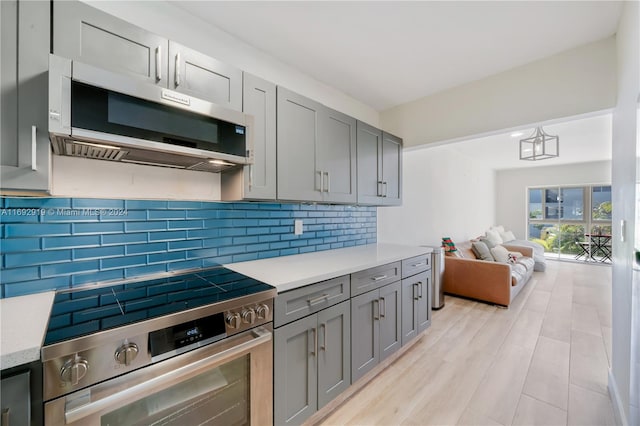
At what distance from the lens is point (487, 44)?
1.92 metres

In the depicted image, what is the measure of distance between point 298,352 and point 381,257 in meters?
0.99

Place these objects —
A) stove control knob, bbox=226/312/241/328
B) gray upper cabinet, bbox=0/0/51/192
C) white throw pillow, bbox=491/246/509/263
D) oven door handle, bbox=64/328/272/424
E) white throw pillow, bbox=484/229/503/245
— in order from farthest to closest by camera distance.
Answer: white throw pillow, bbox=484/229/503/245 < white throw pillow, bbox=491/246/509/263 < stove control knob, bbox=226/312/241/328 < gray upper cabinet, bbox=0/0/51/192 < oven door handle, bbox=64/328/272/424

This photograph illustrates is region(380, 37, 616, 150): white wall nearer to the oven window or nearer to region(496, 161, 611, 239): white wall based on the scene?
the oven window

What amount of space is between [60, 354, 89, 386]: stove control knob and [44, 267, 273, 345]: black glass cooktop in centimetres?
8

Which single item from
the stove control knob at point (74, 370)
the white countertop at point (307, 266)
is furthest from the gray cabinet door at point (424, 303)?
the stove control knob at point (74, 370)

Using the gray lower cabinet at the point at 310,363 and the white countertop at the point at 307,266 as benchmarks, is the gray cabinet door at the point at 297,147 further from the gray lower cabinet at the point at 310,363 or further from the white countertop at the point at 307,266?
the gray lower cabinet at the point at 310,363

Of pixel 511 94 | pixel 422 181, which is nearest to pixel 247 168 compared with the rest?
pixel 511 94

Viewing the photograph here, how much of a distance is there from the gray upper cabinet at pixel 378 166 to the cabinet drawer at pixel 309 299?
925 millimetres

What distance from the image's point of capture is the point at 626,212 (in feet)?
4.59

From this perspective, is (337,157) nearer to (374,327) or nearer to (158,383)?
(374,327)

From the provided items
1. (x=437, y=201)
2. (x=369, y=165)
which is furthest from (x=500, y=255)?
(x=369, y=165)

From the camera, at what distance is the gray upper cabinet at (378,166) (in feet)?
7.78

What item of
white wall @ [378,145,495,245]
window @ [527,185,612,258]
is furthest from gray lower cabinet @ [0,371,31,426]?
window @ [527,185,612,258]

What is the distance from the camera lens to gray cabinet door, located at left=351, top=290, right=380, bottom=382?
5.82ft
